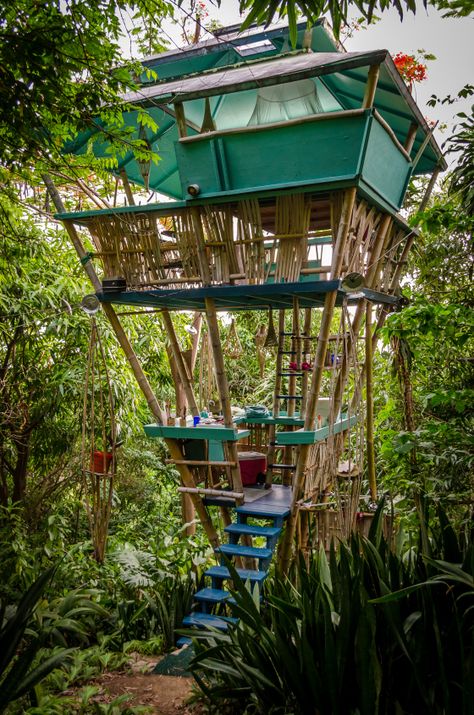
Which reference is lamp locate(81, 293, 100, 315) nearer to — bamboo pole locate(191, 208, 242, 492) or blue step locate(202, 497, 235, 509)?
bamboo pole locate(191, 208, 242, 492)

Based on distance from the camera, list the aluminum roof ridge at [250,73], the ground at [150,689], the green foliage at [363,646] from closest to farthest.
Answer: the green foliage at [363,646] → the ground at [150,689] → the aluminum roof ridge at [250,73]

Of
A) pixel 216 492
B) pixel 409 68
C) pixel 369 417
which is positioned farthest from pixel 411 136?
pixel 216 492

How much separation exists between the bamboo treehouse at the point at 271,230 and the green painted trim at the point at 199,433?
0.5 inches

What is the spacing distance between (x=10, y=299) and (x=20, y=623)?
3.80 m

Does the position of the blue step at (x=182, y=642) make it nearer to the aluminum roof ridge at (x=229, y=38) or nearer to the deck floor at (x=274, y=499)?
the deck floor at (x=274, y=499)

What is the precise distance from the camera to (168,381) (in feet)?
27.7

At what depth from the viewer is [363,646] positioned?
237cm

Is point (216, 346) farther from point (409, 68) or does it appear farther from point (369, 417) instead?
point (409, 68)

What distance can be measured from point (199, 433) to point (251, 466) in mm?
1254

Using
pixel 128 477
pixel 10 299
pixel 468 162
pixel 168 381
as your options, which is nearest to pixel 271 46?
pixel 468 162

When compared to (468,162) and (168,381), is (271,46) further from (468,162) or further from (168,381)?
(168,381)

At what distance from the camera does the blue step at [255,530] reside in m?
4.87

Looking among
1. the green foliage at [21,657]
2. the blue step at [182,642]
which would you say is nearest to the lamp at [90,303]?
the green foliage at [21,657]

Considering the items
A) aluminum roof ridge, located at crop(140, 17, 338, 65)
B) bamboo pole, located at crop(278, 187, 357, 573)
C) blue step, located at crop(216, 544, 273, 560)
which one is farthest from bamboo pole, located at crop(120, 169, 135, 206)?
blue step, located at crop(216, 544, 273, 560)
